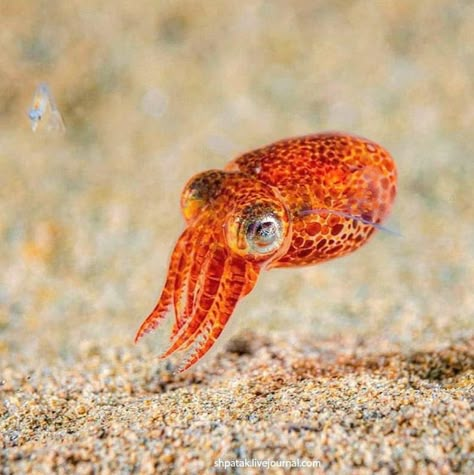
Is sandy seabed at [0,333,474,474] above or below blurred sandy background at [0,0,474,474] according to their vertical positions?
below

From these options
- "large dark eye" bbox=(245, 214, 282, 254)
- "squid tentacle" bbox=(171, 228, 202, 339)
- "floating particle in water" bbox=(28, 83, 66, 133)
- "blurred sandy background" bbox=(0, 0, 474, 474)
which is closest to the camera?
"large dark eye" bbox=(245, 214, 282, 254)

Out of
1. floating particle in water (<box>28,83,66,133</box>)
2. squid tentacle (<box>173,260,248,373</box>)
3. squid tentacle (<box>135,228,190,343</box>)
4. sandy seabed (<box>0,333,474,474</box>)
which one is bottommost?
sandy seabed (<box>0,333,474,474</box>)

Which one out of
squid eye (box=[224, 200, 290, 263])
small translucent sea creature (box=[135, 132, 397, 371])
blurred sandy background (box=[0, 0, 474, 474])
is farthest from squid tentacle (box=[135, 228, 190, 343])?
blurred sandy background (box=[0, 0, 474, 474])

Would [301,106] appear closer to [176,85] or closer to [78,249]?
[176,85]

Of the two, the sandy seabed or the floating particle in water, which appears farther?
the floating particle in water

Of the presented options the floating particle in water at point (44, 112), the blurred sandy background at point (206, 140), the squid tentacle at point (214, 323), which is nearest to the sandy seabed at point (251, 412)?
the squid tentacle at point (214, 323)

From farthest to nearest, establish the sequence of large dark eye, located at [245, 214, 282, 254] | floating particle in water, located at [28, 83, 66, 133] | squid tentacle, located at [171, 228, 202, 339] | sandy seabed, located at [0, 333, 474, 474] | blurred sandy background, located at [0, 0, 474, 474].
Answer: blurred sandy background, located at [0, 0, 474, 474] → floating particle in water, located at [28, 83, 66, 133] → squid tentacle, located at [171, 228, 202, 339] → large dark eye, located at [245, 214, 282, 254] → sandy seabed, located at [0, 333, 474, 474]

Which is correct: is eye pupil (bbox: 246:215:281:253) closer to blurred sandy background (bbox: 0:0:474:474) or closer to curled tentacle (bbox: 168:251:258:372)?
curled tentacle (bbox: 168:251:258:372)

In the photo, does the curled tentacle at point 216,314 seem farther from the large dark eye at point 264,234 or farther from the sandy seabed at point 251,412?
the sandy seabed at point 251,412
